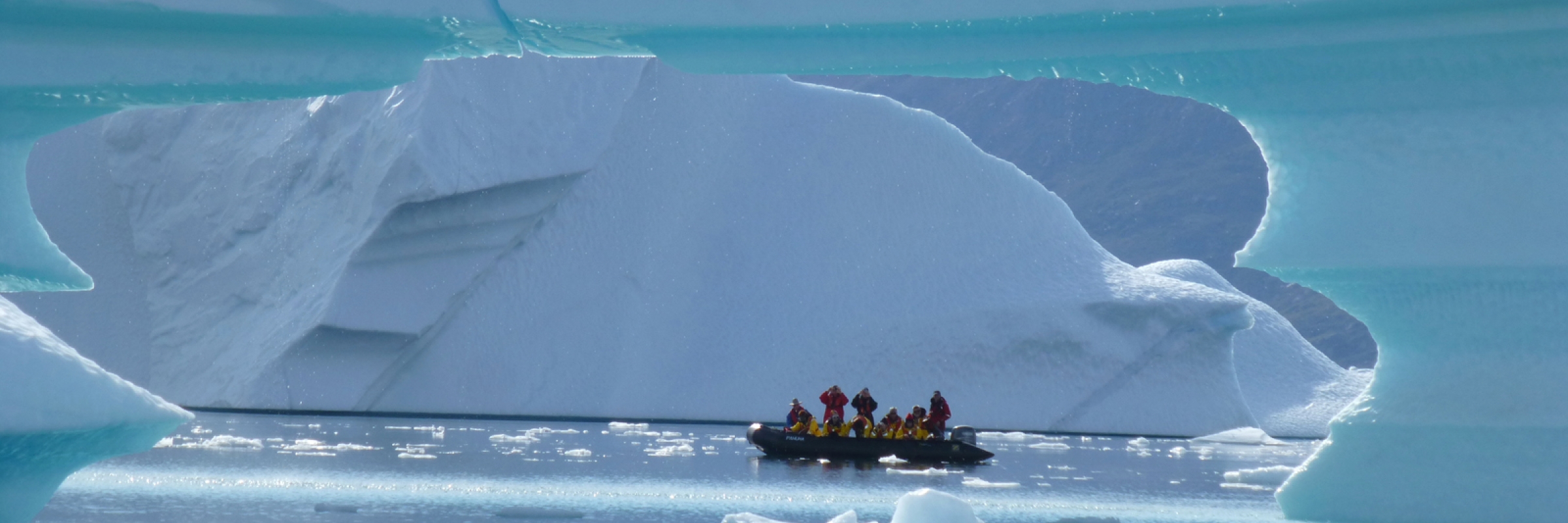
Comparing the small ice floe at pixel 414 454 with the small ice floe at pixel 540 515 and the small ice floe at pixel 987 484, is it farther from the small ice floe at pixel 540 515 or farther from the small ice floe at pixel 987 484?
the small ice floe at pixel 987 484

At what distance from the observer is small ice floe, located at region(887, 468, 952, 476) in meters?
11.2

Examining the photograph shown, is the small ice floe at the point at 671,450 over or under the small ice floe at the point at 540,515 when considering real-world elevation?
over

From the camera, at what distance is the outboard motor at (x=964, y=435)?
12422mm

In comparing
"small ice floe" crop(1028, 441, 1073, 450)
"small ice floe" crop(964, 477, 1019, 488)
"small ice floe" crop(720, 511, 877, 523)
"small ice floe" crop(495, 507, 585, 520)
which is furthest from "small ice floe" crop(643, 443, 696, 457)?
"small ice floe" crop(720, 511, 877, 523)

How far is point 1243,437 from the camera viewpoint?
1806cm

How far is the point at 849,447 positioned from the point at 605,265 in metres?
6.64

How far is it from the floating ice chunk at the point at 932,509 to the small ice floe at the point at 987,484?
15.6 ft

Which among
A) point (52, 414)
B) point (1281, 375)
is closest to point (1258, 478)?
point (52, 414)

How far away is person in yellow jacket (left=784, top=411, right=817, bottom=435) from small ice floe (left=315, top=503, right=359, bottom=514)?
18.6 ft

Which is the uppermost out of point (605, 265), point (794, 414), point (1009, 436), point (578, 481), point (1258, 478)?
point (605, 265)

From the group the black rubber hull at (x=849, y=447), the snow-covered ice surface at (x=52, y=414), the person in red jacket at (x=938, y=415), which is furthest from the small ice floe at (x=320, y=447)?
the snow-covered ice surface at (x=52, y=414)

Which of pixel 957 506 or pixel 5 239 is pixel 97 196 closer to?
pixel 5 239

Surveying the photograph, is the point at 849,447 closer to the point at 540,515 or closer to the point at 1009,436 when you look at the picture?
the point at 1009,436

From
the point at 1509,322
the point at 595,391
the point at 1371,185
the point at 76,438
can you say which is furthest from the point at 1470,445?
the point at 595,391
